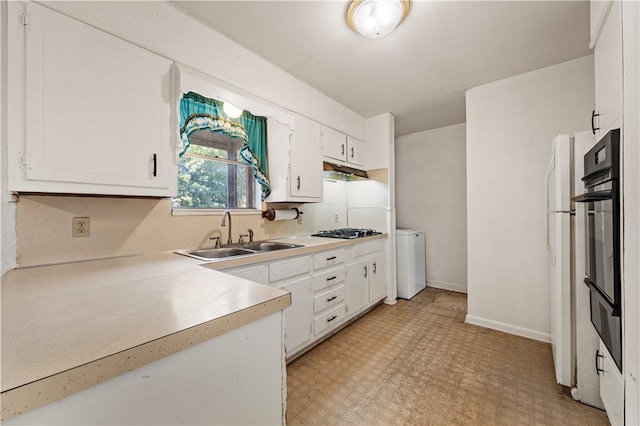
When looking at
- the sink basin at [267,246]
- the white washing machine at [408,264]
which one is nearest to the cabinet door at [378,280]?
the white washing machine at [408,264]

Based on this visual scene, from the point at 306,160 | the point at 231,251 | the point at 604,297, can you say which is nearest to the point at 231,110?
the point at 306,160

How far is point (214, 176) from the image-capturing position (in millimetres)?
2307

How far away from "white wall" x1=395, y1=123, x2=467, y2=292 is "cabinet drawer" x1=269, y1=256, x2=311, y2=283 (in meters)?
2.65

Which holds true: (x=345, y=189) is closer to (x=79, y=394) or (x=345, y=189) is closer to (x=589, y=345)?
(x=589, y=345)

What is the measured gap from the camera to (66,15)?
1240 mm

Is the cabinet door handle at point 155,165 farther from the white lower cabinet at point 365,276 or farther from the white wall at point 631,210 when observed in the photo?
the white wall at point 631,210

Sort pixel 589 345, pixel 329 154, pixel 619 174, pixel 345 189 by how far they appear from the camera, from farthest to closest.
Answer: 1. pixel 345 189
2. pixel 329 154
3. pixel 589 345
4. pixel 619 174

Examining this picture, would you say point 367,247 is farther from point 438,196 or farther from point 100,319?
point 100,319

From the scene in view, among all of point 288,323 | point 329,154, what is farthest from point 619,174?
point 329,154

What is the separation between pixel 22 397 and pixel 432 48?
2.65 m

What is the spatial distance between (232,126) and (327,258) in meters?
1.36

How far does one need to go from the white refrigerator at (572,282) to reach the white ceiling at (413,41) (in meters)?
0.87

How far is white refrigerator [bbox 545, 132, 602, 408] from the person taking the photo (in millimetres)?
1542

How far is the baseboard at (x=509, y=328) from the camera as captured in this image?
7.67ft
